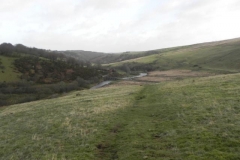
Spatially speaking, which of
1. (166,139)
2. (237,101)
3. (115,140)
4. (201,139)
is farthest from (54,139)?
(237,101)

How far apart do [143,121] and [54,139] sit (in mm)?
8377

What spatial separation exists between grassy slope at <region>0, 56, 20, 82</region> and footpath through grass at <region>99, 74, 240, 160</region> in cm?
11275

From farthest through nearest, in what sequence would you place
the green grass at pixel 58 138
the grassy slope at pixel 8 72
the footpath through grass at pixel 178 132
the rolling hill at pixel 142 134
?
the grassy slope at pixel 8 72 → the green grass at pixel 58 138 → the rolling hill at pixel 142 134 → the footpath through grass at pixel 178 132

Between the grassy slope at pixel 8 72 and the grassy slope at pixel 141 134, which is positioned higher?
the grassy slope at pixel 8 72

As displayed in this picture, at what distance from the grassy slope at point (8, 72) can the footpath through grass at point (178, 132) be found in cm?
11275

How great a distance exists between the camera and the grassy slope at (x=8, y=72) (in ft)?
403

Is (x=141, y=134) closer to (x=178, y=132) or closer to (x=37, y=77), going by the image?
(x=178, y=132)

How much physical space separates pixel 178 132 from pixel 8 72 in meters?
131

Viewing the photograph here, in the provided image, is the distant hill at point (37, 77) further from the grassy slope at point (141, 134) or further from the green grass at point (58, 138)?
the grassy slope at point (141, 134)

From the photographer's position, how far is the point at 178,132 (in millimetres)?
17750

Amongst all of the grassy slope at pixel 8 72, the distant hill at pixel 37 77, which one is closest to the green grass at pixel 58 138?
the distant hill at pixel 37 77

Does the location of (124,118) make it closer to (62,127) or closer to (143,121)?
(143,121)

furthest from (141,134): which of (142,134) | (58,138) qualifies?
(58,138)

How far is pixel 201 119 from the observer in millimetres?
20500
